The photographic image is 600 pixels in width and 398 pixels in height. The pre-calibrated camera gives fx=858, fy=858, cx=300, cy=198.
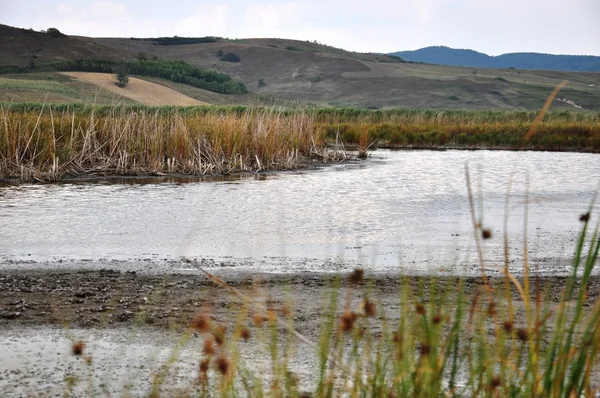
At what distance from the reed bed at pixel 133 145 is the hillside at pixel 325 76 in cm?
6191

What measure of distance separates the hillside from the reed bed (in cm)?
6191

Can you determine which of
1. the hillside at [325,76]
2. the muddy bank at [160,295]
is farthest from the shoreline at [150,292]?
the hillside at [325,76]

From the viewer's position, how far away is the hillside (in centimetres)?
10838

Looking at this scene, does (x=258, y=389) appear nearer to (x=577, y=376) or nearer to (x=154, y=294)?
(x=577, y=376)

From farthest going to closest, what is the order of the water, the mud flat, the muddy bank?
the water < the muddy bank < the mud flat

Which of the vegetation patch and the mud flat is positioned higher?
the vegetation patch

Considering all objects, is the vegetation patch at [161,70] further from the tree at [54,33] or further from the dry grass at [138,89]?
the tree at [54,33]

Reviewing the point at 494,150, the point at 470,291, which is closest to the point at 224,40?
the point at 494,150

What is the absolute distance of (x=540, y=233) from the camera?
11.7 m

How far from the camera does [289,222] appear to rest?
12.4 metres

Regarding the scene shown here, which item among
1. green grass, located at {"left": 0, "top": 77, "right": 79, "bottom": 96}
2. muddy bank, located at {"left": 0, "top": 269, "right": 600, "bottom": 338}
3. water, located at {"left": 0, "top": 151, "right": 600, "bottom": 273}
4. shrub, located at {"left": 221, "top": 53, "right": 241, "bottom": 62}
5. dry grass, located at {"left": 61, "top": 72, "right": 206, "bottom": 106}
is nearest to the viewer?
muddy bank, located at {"left": 0, "top": 269, "right": 600, "bottom": 338}

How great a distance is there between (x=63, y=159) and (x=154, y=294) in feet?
42.0

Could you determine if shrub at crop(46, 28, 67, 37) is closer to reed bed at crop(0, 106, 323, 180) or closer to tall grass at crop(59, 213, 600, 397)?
reed bed at crop(0, 106, 323, 180)

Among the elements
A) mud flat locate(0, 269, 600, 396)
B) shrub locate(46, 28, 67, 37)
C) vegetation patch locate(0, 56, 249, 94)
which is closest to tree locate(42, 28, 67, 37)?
shrub locate(46, 28, 67, 37)
